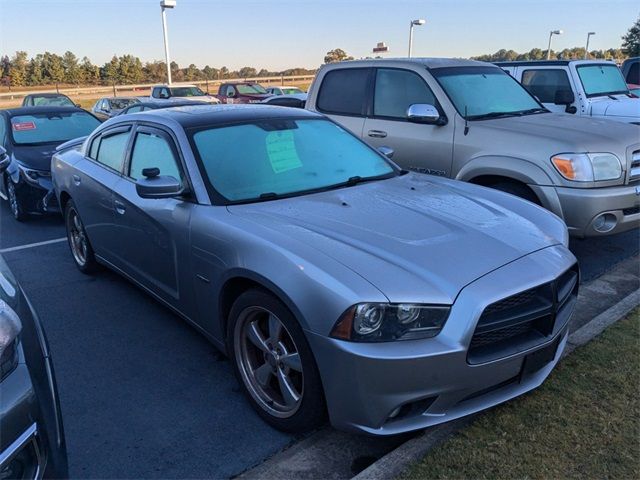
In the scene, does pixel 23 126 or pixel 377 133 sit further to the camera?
pixel 23 126

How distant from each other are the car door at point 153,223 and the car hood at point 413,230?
514 millimetres

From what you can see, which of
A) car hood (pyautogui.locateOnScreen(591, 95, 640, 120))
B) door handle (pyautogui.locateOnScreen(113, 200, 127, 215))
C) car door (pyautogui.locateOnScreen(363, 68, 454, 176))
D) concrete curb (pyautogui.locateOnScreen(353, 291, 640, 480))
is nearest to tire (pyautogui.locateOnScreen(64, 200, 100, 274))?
door handle (pyautogui.locateOnScreen(113, 200, 127, 215))

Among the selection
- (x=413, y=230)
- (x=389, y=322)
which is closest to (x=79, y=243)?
(x=413, y=230)

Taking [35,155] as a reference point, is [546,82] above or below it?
above

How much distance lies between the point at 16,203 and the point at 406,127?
5361 millimetres

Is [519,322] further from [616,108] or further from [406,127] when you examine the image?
[616,108]

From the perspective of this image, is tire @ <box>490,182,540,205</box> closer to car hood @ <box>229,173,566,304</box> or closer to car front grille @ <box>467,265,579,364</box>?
car hood @ <box>229,173,566,304</box>

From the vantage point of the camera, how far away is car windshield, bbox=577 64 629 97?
9.01m

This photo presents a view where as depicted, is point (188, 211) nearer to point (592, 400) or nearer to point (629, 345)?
point (592, 400)

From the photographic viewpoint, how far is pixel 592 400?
3.01 metres

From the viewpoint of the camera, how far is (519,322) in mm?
2594

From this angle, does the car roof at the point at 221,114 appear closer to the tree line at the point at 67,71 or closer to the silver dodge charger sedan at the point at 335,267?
the silver dodge charger sedan at the point at 335,267

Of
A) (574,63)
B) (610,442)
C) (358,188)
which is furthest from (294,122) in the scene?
(574,63)

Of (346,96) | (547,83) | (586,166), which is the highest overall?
(547,83)
